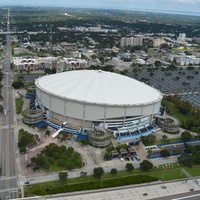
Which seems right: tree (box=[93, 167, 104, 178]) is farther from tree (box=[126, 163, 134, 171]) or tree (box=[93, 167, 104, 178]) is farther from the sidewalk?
tree (box=[126, 163, 134, 171])

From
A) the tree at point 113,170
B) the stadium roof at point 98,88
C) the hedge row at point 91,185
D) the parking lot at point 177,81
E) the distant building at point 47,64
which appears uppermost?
the stadium roof at point 98,88

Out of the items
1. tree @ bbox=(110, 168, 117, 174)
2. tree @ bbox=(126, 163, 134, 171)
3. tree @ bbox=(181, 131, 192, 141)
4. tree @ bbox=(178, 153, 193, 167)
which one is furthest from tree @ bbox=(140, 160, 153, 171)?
tree @ bbox=(181, 131, 192, 141)

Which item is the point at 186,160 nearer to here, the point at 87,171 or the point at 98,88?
the point at 87,171

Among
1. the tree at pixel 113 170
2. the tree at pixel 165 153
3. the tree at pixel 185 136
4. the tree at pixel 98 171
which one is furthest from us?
the tree at pixel 185 136

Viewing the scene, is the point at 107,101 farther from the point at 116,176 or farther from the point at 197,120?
the point at 197,120

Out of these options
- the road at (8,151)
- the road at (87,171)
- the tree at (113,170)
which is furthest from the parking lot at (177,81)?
the road at (8,151)

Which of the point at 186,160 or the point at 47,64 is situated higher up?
the point at 47,64

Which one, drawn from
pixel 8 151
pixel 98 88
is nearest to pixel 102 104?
pixel 98 88

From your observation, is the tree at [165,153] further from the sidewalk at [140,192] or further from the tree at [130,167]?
the tree at [130,167]
